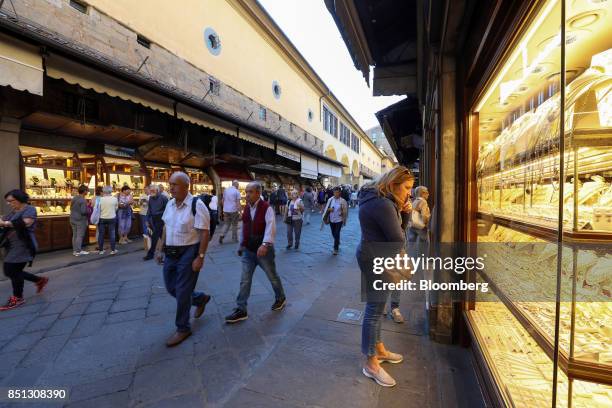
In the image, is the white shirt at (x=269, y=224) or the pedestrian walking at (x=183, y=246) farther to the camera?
the white shirt at (x=269, y=224)

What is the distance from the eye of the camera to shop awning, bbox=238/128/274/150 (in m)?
9.01

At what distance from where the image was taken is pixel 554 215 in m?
1.39

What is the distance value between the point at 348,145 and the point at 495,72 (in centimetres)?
3032

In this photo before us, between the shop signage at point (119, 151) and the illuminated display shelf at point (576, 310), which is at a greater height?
the shop signage at point (119, 151)

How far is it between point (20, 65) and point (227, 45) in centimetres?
984

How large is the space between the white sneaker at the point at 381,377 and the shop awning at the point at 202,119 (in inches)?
254

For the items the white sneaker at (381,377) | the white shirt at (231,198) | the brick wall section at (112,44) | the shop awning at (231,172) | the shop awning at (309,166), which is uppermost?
the brick wall section at (112,44)

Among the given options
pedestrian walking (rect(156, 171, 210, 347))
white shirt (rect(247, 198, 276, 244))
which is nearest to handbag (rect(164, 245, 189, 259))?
pedestrian walking (rect(156, 171, 210, 347))

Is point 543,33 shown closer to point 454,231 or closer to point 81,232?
point 454,231

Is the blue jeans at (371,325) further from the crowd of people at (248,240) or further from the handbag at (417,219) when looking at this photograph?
the handbag at (417,219)

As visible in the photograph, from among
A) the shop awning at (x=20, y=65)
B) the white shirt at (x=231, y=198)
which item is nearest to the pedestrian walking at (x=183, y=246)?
the shop awning at (x=20, y=65)

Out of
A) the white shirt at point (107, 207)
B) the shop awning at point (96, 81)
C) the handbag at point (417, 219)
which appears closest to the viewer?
the handbag at point (417, 219)

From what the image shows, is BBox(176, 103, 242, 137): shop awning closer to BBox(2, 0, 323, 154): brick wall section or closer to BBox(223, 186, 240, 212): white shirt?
BBox(2, 0, 323, 154): brick wall section

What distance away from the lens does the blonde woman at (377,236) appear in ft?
6.66
